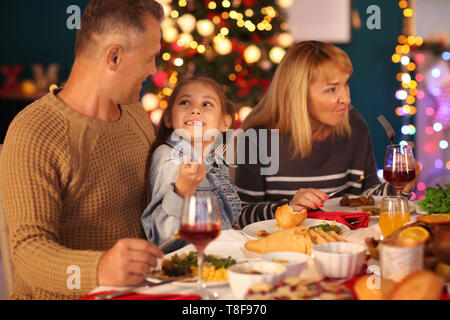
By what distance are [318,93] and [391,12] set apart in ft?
11.3

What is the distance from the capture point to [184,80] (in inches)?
90.0

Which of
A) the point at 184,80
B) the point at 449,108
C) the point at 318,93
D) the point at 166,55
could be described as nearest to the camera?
the point at 184,80

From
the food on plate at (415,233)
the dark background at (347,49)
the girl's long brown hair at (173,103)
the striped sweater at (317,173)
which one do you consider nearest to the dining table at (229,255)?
the food on plate at (415,233)

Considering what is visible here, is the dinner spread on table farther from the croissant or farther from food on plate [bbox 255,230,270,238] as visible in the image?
food on plate [bbox 255,230,270,238]

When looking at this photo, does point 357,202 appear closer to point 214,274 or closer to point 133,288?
point 214,274

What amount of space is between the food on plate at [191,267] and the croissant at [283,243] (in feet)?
0.43

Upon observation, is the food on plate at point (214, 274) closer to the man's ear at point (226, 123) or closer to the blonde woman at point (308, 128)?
the man's ear at point (226, 123)

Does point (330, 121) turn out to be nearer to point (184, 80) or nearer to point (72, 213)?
point (184, 80)

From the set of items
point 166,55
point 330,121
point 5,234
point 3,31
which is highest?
point 3,31

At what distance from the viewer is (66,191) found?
167 cm

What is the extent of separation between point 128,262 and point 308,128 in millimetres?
1674

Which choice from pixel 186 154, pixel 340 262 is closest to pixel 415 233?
pixel 340 262
